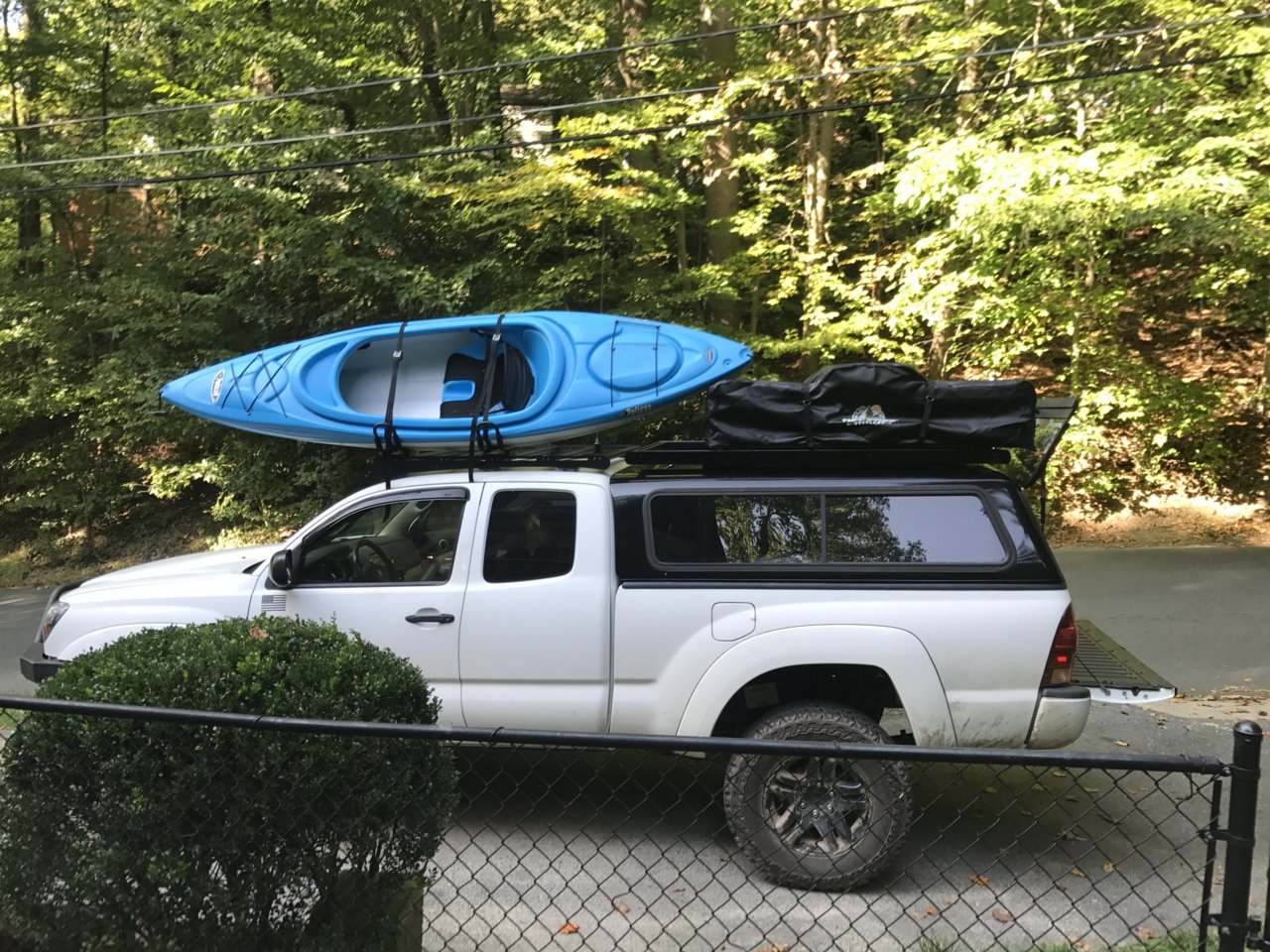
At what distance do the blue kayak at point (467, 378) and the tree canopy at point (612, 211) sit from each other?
3.86 meters

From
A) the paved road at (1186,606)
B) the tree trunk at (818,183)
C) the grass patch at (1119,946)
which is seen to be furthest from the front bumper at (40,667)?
the tree trunk at (818,183)

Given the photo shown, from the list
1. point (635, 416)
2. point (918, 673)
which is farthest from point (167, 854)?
point (635, 416)

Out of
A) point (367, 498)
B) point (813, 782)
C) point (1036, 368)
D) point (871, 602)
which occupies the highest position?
point (367, 498)

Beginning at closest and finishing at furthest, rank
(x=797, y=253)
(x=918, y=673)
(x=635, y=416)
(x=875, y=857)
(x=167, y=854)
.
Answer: (x=167, y=854)
(x=875, y=857)
(x=918, y=673)
(x=635, y=416)
(x=797, y=253)

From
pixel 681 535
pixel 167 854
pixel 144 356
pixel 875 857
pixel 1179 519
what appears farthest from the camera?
pixel 144 356

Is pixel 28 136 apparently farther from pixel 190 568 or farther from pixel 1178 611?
pixel 1178 611

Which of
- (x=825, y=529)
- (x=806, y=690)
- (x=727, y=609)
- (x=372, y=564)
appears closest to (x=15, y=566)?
(x=372, y=564)

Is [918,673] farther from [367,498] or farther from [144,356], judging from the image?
[144,356]

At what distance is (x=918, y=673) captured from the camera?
418cm

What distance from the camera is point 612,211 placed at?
1191 cm

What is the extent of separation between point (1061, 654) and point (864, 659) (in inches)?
34.1

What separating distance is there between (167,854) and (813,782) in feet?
8.18

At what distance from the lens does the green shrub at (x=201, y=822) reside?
2398 mm

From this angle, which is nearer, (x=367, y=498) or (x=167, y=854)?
(x=167, y=854)
